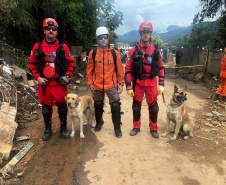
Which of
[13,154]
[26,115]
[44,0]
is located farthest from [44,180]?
[44,0]

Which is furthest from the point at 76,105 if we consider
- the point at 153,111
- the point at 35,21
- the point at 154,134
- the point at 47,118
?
the point at 35,21

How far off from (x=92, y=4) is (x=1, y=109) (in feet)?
31.0

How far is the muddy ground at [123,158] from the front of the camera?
10.2 feet

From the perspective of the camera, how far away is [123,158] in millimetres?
3666

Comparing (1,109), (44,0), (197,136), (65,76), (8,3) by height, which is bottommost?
(197,136)

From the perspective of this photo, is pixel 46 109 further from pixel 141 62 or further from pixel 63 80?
pixel 141 62

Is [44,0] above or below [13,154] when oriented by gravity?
above

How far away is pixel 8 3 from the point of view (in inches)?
239

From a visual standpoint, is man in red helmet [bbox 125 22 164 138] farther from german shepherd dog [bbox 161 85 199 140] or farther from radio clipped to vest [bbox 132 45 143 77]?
german shepherd dog [bbox 161 85 199 140]

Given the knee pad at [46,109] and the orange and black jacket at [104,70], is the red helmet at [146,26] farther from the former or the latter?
the knee pad at [46,109]

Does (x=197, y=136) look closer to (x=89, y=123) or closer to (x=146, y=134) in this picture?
(x=146, y=134)

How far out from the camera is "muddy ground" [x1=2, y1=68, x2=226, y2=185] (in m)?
3.10

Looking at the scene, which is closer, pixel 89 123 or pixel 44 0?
pixel 89 123

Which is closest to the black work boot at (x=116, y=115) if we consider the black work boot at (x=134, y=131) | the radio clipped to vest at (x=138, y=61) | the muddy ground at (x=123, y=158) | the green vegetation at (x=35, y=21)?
the muddy ground at (x=123, y=158)
